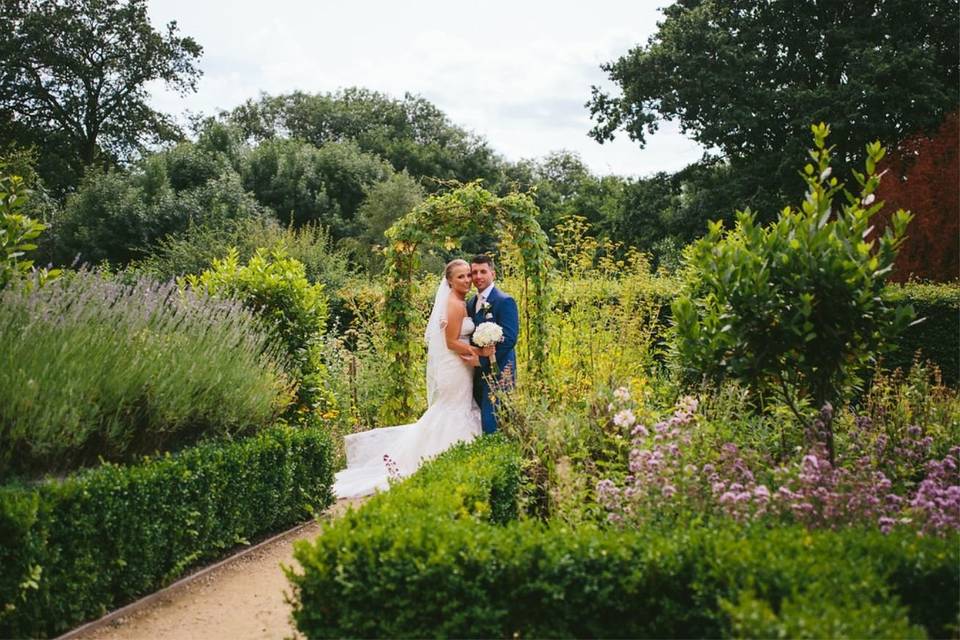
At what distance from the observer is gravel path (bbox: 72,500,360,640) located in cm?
457

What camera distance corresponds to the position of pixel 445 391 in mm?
8133

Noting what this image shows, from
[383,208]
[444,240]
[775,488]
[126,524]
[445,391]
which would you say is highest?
[383,208]

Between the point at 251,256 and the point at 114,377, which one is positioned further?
the point at 251,256

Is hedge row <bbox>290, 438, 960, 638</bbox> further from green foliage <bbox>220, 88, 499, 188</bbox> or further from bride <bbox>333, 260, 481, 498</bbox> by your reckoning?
green foliage <bbox>220, 88, 499, 188</bbox>

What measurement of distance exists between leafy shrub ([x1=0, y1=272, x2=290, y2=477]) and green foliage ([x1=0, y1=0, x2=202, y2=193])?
2451 centimetres

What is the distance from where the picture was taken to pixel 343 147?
31578 millimetres

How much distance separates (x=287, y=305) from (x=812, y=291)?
196 inches

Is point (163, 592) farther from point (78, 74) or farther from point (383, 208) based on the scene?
point (78, 74)

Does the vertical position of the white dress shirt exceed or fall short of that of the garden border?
it exceeds it

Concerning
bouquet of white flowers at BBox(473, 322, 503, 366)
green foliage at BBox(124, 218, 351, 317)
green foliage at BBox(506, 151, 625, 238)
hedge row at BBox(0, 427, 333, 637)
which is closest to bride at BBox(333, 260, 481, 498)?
bouquet of white flowers at BBox(473, 322, 503, 366)

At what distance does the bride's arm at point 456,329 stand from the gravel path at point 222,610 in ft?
9.16

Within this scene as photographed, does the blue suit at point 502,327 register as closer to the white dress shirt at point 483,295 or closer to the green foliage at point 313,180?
the white dress shirt at point 483,295

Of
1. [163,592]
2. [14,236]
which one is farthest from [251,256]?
[163,592]

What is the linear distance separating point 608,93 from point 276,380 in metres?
16.9
